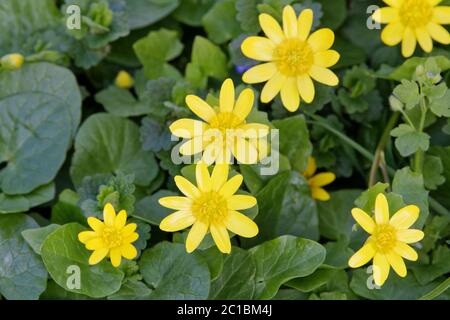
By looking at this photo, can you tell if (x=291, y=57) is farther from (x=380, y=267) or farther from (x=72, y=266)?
(x=72, y=266)

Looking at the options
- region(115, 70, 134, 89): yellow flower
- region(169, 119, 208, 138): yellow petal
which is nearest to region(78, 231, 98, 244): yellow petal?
region(169, 119, 208, 138): yellow petal

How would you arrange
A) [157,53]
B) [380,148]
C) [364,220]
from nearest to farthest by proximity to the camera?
[364,220] < [380,148] < [157,53]

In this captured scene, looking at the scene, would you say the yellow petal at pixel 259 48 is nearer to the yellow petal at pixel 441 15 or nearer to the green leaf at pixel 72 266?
the yellow petal at pixel 441 15

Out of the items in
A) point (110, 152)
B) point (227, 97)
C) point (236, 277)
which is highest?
point (227, 97)

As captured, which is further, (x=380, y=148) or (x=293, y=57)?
(x=380, y=148)

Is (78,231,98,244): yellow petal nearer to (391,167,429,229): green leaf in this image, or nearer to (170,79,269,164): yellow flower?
(170,79,269,164): yellow flower

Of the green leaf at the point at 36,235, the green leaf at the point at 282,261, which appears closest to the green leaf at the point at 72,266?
the green leaf at the point at 36,235

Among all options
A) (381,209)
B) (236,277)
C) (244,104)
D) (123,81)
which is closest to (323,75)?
(244,104)
